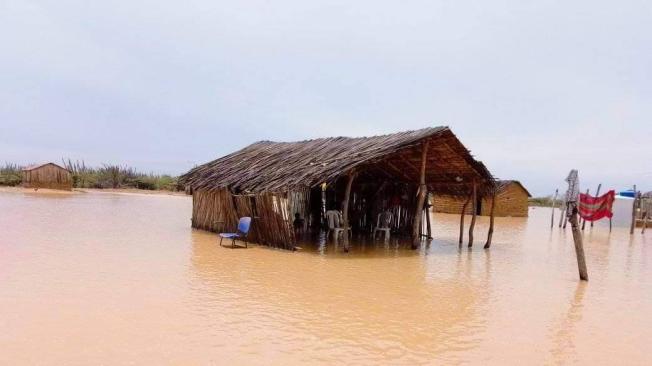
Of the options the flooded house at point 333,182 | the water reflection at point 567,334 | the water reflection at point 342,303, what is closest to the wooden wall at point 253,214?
the flooded house at point 333,182

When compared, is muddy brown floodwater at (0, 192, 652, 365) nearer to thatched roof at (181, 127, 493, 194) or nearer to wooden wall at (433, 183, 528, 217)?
thatched roof at (181, 127, 493, 194)

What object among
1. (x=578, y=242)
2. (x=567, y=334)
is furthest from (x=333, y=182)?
(x=567, y=334)

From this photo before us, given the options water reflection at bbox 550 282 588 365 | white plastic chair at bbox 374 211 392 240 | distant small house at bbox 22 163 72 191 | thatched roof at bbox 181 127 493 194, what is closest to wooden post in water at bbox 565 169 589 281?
water reflection at bbox 550 282 588 365

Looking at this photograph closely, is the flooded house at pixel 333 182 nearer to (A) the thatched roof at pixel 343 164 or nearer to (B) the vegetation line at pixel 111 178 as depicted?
(A) the thatched roof at pixel 343 164

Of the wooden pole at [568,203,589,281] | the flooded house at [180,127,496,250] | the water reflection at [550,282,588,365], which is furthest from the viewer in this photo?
the flooded house at [180,127,496,250]

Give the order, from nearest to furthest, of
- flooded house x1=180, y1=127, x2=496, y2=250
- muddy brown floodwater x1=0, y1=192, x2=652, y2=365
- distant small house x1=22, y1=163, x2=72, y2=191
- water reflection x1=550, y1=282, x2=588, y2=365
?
1. muddy brown floodwater x1=0, y1=192, x2=652, y2=365
2. water reflection x1=550, y1=282, x2=588, y2=365
3. flooded house x1=180, y1=127, x2=496, y2=250
4. distant small house x1=22, y1=163, x2=72, y2=191

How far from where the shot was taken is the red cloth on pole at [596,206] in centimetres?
2094

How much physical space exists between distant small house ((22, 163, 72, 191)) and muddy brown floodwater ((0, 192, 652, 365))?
2313cm

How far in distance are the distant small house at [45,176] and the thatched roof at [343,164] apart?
20858mm

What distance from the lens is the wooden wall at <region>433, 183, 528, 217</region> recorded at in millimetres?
28062

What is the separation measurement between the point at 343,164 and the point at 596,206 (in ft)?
51.1

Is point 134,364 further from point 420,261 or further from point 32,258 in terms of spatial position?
point 420,261

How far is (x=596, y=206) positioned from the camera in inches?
835

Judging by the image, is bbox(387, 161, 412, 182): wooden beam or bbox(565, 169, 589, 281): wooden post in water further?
bbox(387, 161, 412, 182): wooden beam
